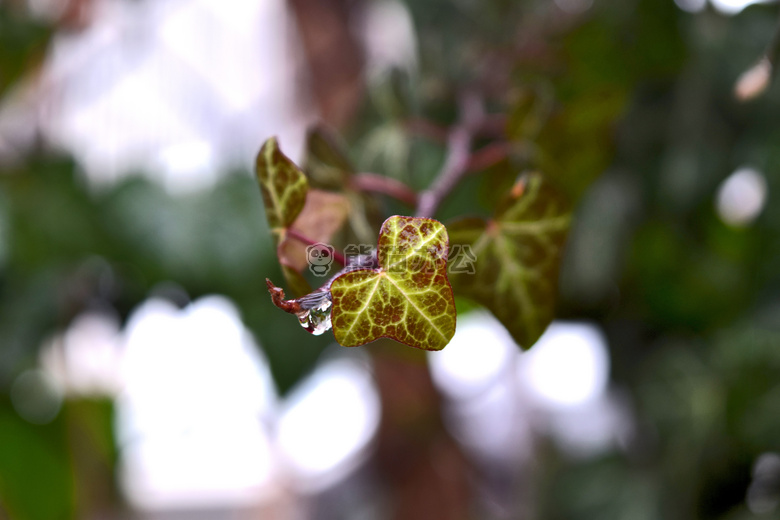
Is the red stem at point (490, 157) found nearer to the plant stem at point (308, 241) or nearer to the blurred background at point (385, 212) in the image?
the blurred background at point (385, 212)

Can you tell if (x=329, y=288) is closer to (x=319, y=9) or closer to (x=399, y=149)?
(x=399, y=149)

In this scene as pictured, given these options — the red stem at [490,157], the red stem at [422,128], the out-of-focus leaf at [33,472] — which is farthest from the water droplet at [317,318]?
the out-of-focus leaf at [33,472]

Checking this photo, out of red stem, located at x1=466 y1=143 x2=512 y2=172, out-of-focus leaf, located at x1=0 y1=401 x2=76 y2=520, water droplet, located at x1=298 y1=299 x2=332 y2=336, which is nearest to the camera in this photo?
water droplet, located at x1=298 y1=299 x2=332 y2=336

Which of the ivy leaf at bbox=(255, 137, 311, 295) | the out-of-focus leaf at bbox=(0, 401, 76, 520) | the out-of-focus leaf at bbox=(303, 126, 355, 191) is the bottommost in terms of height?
the out-of-focus leaf at bbox=(0, 401, 76, 520)

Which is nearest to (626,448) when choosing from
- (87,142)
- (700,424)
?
(700,424)

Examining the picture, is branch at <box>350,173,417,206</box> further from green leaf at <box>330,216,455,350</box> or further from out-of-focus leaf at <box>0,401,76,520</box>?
out-of-focus leaf at <box>0,401,76,520</box>

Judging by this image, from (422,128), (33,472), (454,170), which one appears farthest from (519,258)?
(33,472)

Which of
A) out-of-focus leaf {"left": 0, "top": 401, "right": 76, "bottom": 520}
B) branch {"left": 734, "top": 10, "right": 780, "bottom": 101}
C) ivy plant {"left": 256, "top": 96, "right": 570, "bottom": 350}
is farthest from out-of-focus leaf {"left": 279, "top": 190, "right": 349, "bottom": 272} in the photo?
out-of-focus leaf {"left": 0, "top": 401, "right": 76, "bottom": 520}
